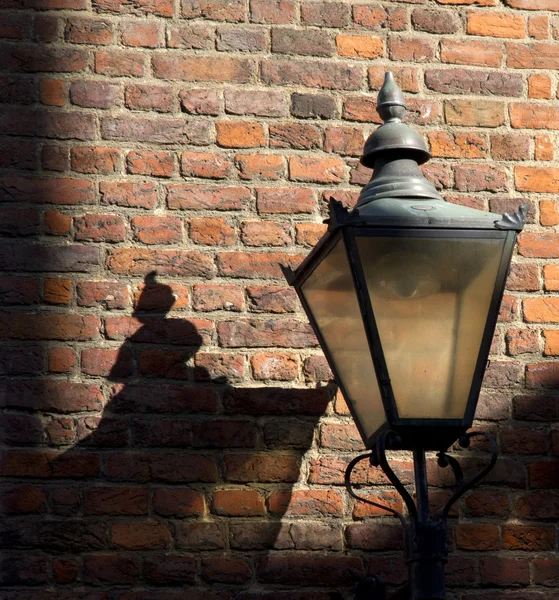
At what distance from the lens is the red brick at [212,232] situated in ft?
9.61

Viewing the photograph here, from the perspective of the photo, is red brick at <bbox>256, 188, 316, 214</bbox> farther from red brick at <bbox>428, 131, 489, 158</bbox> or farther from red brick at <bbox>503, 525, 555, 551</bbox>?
red brick at <bbox>503, 525, 555, 551</bbox>

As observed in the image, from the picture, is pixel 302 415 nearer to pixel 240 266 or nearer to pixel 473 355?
pixel 240 266

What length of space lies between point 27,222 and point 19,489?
675mm

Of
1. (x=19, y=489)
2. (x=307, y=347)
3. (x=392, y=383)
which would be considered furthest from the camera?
(x=307, y=347)

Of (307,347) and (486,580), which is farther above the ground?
(307,347)

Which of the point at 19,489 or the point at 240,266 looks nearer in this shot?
the point at 19,489

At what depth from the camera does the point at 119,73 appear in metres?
3.00

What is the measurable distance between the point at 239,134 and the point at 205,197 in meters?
0.20

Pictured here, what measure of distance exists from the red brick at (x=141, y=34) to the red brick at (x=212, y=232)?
51 cm

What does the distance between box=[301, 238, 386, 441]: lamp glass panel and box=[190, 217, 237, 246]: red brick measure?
0.48m

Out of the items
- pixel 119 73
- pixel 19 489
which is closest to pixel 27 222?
pixel 119 73

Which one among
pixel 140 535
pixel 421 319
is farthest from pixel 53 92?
pixel 421 319

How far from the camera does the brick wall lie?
274cm

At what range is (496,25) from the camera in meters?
3.17
